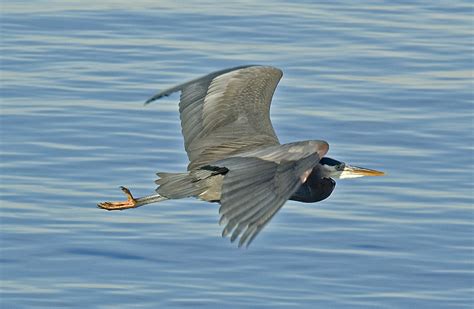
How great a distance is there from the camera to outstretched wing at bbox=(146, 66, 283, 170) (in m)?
8.85

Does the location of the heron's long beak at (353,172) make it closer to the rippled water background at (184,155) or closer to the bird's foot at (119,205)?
the rippled water background at (184,155)

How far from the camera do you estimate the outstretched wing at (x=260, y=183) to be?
6.29 metres

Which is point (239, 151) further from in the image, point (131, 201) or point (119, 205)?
point (119, 205)

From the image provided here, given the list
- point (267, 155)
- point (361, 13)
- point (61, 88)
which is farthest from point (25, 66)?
point (267, 155)

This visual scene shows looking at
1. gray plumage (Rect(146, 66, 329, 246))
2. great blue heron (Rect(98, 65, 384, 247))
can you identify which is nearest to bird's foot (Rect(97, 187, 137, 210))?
great blue heron (Rect(98, 65, 384, 247))

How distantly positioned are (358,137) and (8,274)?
3.53m

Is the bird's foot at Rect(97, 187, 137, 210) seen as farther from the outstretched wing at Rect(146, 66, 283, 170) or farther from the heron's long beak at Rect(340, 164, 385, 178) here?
the heron's long beak at Rect(340, 164, 385, 178)

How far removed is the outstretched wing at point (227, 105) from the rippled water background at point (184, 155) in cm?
89

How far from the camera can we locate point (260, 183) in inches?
267

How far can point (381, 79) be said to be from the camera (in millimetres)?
12992

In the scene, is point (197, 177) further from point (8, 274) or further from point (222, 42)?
point (222, 42)

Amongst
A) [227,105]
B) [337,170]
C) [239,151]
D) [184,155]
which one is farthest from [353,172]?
[184,155]

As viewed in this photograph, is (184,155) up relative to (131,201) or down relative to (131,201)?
down

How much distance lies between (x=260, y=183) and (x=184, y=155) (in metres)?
4.20
